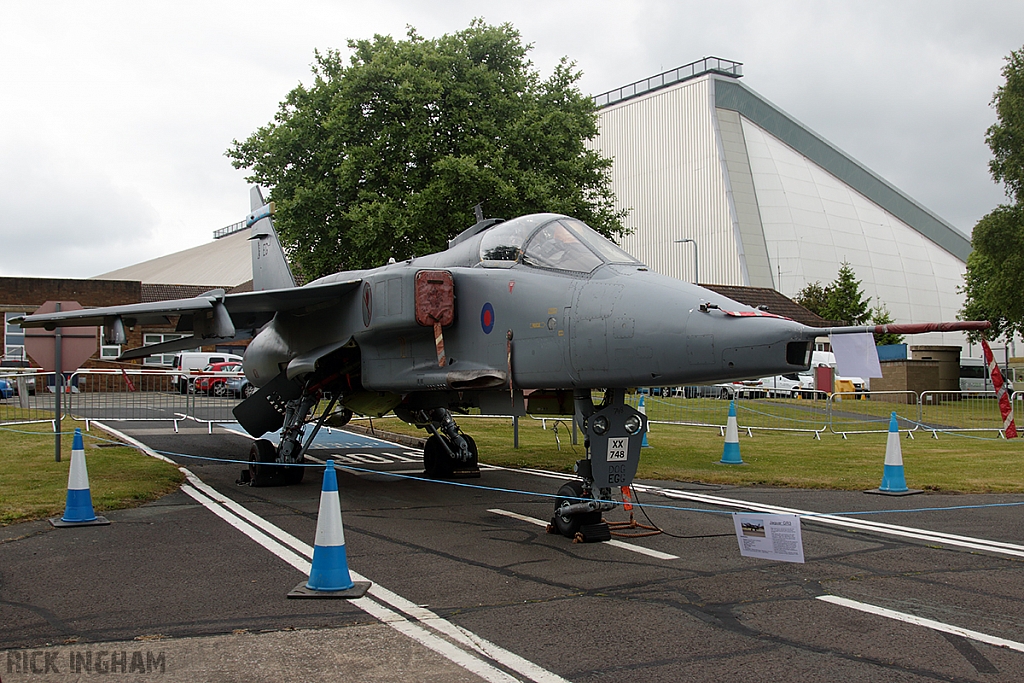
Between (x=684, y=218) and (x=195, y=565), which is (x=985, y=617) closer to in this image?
(x=195, y=565)

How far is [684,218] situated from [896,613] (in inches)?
2256

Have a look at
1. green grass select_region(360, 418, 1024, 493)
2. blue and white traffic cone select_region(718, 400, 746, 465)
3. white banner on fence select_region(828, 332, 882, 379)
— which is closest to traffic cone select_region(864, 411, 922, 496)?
green grass select_region(360, 418, 1024, 493)

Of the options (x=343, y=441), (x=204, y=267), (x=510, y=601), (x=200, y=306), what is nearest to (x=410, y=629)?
(x=510, y=601)

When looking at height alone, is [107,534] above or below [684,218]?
below

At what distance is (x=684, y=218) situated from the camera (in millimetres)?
60469

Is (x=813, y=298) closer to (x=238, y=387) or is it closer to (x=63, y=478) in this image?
(x=238, y=387)

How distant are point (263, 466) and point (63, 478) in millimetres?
2668

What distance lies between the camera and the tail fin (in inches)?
584

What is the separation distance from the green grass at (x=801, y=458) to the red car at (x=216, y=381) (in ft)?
39.9

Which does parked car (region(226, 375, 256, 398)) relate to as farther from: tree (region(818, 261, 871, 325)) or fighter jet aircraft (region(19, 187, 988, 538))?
tree (region(818, 261, 871, 325))

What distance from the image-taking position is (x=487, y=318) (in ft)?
27.4

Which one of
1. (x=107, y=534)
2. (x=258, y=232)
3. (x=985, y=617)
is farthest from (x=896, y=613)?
(x=258, y=232)

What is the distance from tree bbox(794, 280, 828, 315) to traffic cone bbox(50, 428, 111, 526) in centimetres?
5571

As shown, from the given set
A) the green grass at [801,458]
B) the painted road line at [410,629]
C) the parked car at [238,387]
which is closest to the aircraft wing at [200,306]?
the painted road line at [410,629]
